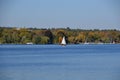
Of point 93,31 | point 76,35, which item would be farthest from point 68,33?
point 93,31

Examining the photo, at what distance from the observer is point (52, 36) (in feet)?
331

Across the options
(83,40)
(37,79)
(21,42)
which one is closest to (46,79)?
(37,79)

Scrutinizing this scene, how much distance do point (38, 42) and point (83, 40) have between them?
428 inches

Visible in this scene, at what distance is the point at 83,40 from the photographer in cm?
10550

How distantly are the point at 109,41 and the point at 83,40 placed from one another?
8073 mm

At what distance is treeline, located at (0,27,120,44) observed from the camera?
9531 centimetres

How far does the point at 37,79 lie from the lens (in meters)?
20.4

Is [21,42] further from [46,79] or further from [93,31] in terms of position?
[46,79]

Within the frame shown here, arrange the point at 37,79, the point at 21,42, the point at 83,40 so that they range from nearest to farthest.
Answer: the point at 37,79
the point at 21,42
the point at 83,40

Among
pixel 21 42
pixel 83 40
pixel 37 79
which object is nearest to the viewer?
pixel 37 79

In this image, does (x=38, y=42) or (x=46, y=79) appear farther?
(x=38, y=42)

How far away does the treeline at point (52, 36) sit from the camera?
95.3m

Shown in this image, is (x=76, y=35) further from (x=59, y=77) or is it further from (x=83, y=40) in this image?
(x=59, y=77)

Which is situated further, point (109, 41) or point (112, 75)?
point (109, 41)
